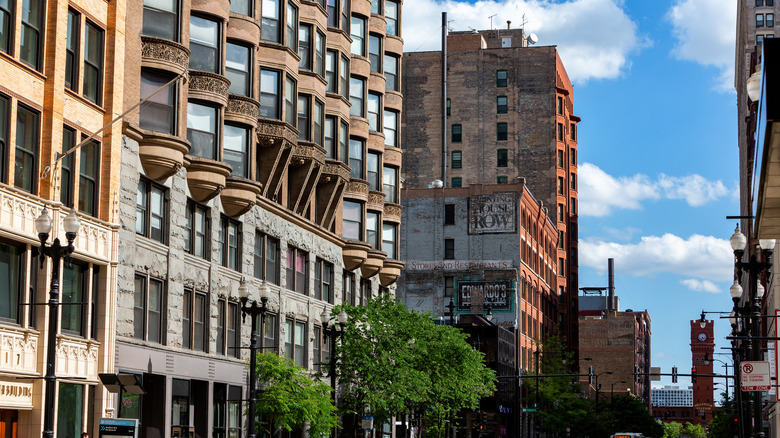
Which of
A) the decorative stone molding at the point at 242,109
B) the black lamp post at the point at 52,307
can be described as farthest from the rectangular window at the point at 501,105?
the black lamp post at the point at 52,307

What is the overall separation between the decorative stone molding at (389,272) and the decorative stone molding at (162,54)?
91.0ft

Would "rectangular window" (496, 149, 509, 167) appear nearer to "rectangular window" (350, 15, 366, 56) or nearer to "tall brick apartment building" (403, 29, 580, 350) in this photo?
"tall brick apartment building" (403, 29, 580, 350)

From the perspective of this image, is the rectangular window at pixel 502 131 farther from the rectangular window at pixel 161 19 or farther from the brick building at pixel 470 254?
the rectangular window at pixel 161 19

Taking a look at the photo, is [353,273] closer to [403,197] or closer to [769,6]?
[403,197]

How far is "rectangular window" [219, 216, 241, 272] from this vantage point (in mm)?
43688

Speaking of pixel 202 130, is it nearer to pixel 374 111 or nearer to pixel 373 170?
pixel 373 170

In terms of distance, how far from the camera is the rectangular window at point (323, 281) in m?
55.2

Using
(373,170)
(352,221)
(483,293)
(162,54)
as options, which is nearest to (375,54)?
(373,170)

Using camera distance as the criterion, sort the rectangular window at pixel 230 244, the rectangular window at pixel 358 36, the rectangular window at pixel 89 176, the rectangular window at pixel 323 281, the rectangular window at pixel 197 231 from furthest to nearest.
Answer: the rectangular window at pixel 358 36, the rectangular window at pixel 323 281, the rectangular window at pixel 230 244, the rectangular window at pixel 197 231, the rectangular window at pixel 89 176

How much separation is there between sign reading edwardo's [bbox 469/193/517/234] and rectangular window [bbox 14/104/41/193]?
7785cm

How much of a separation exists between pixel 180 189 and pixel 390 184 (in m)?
26.5

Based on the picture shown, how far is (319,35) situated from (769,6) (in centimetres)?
10816

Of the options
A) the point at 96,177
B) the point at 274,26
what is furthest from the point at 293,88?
the point at 96,177

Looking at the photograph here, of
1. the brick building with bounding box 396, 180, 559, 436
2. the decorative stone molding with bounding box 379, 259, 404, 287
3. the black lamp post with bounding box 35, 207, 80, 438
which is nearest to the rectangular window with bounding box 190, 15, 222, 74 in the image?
the black lamp post with bounding box 35, 207, 80, 438
